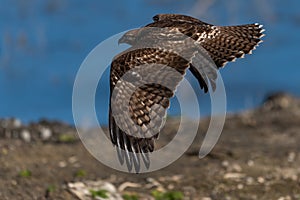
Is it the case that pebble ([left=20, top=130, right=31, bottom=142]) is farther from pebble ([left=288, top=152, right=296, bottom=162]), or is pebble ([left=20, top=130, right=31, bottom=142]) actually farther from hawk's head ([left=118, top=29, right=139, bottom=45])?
hawk's head ([left=118, top=29, right=139, bottom=45])

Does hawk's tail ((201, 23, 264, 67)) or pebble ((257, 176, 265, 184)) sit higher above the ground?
hawk's tail ((201, 23, 264, 67))

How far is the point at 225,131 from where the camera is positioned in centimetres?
1308

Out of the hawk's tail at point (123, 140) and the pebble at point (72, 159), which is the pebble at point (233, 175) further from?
the hawk's tail at point (123, 140)

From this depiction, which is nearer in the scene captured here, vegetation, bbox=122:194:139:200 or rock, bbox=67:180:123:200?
rock, bbox=67:180:123:200

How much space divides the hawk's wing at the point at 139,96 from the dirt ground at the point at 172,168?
4.97ft

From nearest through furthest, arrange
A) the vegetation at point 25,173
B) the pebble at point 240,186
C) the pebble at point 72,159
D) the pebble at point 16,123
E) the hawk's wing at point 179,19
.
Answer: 1. the hawk's wing at point 179,19
2. the vegetation at point 25,173
3. the pebble at point 240,186
4. the pebble at point 72,159
5. the pebble at point 16,123

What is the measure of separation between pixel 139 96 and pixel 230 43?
0.94 m

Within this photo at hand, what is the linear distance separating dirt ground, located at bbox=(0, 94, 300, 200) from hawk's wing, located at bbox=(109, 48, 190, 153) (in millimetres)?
1515

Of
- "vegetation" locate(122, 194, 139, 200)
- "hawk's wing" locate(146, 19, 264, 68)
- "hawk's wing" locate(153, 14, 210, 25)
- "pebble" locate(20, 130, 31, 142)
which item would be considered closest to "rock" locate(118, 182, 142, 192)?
"vegetation" locate(122, 194, 139, 200)

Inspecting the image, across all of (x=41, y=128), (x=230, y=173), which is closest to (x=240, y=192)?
(x=230, y=173)

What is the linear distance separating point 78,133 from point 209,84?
151 inches

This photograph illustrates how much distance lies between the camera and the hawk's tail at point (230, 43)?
8820 mm

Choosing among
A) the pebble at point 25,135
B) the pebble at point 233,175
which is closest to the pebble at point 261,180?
the pebble at point 233,175

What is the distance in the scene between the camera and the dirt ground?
10180mm
